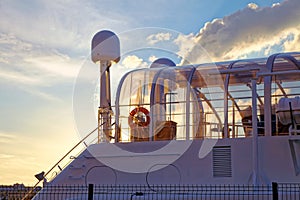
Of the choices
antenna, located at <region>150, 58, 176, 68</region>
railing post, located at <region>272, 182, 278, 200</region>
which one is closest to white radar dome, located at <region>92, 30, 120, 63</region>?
antenna, located at <region>150, 58, 176, 68</region>

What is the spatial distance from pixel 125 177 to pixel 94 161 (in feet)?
3.93

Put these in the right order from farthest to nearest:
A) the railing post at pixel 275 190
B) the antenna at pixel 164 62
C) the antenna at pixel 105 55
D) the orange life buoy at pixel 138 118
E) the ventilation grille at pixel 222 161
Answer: the antenna at pixel 164 62 < the antenna at pixel 105 55 < the orange life buoy at pixel 138 118 < the ventilation grille at pixel 222 161 < the railing post at pixel 275 190

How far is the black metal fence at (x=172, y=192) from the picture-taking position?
11.9 metres

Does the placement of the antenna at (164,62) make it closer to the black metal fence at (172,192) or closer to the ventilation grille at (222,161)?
the ventilation grille at (222,161)

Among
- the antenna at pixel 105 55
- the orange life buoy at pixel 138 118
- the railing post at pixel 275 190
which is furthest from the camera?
the antenna at pixel 105 55

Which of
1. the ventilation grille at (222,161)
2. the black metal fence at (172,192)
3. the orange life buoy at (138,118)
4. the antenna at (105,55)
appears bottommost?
the black metal fence at (172,192)

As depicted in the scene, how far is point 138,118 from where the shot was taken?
1584 centimetres

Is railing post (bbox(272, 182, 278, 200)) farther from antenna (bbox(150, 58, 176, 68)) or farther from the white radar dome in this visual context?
antenna (bbox(150, 58, 176, 68))

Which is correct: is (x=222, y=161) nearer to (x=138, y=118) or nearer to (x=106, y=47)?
(x=138, y=118)

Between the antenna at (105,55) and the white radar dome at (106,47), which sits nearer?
the antenna at (105,55)

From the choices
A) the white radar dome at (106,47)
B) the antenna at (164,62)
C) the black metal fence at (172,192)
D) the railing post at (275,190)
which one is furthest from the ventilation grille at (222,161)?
the antenna at (164,62)

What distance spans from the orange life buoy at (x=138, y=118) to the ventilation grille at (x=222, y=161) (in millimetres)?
2455

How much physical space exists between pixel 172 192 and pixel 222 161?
1631 mm

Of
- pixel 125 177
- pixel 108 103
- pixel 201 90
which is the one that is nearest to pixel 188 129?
pixel 201 90
